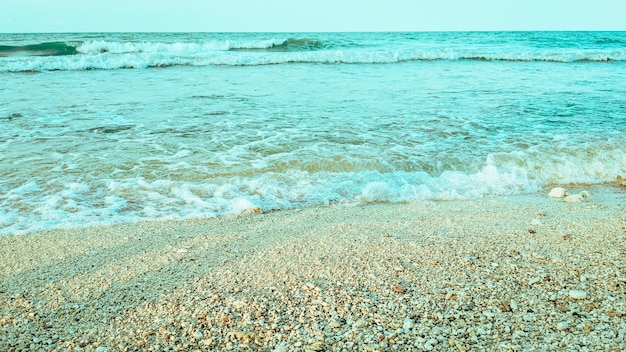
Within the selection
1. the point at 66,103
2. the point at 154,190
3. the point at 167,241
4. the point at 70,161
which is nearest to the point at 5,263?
the point at 167,241

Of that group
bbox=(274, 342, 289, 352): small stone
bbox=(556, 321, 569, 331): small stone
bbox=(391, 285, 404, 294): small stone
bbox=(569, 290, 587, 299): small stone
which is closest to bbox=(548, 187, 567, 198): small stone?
bbox=(569, 290, 587, 299): small stone

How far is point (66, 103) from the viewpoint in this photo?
9.10 m

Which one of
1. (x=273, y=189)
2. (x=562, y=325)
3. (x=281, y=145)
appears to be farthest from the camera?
(x=281, y=145)

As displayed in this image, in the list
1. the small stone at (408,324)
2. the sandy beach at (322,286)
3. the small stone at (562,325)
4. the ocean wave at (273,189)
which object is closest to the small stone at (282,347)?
the sandy beach at (322,286)

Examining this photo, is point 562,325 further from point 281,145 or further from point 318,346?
point 281,145

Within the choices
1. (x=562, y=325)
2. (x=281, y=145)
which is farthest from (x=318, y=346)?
(x=281, y=145)

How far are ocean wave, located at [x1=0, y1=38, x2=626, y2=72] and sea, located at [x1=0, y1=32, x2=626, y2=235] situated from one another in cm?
591

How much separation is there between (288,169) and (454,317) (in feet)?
11.2

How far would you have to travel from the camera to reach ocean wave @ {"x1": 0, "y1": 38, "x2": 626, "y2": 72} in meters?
17.7

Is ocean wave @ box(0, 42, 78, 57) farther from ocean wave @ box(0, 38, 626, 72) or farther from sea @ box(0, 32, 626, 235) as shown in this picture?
sea @ box(0, 32, 626, 235)

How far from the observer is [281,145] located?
6.18m

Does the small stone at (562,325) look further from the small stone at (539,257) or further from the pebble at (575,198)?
the pebble at (575,198)

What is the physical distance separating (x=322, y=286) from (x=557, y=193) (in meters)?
3.60

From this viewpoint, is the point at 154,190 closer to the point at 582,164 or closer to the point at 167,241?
the point at 167,241
